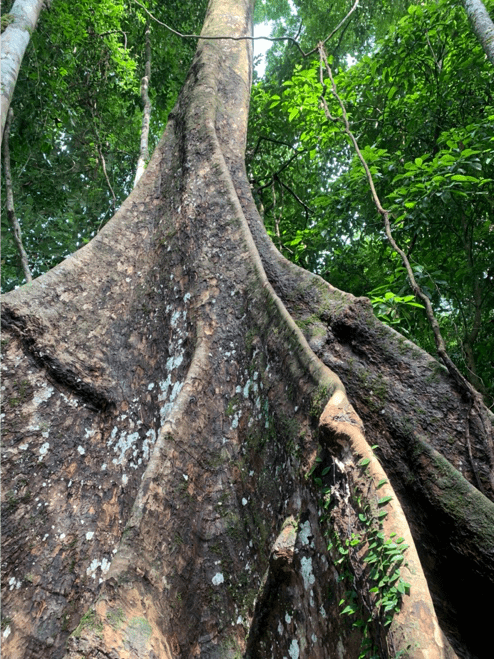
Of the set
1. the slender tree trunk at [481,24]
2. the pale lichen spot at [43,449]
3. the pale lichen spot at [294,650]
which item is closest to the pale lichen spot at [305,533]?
the pale lichen spot at [294,650]

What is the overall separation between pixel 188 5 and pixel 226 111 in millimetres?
5979

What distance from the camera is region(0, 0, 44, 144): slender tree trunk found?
2.94 m

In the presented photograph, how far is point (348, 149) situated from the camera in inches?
304

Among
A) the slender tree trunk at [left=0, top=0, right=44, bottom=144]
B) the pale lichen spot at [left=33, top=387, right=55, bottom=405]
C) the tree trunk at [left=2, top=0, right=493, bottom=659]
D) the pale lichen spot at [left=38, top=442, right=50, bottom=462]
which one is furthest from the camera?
the slender tree trunk at [left=0, top=0, right=44, bottom=144]

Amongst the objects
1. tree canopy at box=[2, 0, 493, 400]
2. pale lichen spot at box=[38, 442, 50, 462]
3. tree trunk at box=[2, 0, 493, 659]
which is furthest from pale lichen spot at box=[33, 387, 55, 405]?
tree canopy at box=[2, 0, 493, 400]

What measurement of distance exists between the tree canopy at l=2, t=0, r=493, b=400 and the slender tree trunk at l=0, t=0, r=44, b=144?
1.84 meters

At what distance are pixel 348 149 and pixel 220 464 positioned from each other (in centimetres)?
663

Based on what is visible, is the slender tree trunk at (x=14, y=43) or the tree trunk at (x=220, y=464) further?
the slender tree trunk at (x=14, y=43)

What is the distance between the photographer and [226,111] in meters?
4.27

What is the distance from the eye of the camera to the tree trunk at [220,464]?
1.75m

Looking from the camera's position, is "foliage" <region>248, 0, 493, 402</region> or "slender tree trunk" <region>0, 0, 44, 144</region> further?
"foliage" <region>248, 0, 493, 402</region>

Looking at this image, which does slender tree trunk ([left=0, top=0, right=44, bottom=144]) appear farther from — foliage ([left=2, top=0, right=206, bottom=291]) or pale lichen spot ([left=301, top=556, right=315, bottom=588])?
foliage ([left=2, top=0, right=206, bottom=291])

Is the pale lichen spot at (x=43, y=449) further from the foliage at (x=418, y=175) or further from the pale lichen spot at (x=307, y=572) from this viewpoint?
the foliage at (x=418, y=175)

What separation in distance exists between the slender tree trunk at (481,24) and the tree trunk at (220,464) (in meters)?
2.49
